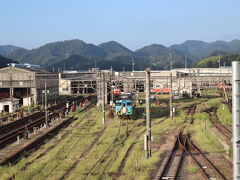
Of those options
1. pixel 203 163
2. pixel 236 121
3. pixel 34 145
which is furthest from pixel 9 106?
pixel 236 121

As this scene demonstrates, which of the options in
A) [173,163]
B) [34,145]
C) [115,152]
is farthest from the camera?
[34,145]

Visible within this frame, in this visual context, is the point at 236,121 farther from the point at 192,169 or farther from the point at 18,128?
the point at 18,128

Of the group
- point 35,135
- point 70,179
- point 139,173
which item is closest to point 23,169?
point 70,179

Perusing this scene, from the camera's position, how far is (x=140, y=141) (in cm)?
2066

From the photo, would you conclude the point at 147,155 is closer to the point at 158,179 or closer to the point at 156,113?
the point at 158,179

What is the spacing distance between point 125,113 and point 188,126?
6.35 m

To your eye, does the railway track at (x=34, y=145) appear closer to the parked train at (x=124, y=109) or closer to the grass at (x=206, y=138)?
the parked train at (x=124, y=109)

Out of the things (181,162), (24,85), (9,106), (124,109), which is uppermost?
(24,85)

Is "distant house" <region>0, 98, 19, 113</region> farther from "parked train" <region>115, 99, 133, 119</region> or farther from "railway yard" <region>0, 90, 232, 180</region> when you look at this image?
"parked train" <region>115, 99, 133, 119</region>

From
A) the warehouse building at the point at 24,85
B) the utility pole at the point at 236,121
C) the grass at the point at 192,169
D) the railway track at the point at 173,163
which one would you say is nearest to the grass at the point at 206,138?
the railway track at the point at 173,163

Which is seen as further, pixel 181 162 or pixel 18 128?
pixel 18 128

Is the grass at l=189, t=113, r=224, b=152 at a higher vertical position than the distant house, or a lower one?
lower

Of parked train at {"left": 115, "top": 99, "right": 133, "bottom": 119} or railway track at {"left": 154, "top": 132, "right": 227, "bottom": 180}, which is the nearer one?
railway track at {"left": 154, "top": 132, "right": 227, "bottom": 180}

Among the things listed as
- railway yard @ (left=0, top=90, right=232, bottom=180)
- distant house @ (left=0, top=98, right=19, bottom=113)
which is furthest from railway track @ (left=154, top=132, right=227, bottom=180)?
distant house @ (left=0, top=98, right=19, bottom=113)
